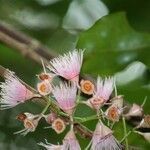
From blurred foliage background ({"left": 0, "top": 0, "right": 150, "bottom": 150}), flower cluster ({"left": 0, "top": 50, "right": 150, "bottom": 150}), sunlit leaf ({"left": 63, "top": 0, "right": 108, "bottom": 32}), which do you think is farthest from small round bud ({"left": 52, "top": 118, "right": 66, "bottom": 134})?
sunlit leaf ({"left": 63, "top": 0, "right": 108, "bottom": 32})

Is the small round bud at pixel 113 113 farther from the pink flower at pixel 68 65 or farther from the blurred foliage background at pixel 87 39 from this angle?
the blurred foliage background at pixel 87 39

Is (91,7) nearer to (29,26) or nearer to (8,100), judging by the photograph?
(29,26)

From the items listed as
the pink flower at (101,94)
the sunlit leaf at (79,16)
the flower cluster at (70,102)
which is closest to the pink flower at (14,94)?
the flower cluster at (70,102)

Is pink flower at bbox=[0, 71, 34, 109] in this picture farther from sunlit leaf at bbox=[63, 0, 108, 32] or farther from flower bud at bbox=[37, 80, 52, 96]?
sunlit leaf at bbox=[63, 0, 108, 32]

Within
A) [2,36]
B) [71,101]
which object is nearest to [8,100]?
[71,101]

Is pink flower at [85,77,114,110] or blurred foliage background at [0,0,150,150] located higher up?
blurred foliage background at [0,0,150,150]

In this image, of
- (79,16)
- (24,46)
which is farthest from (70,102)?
(79,16)

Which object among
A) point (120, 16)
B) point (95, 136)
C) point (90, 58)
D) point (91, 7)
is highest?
point (91, 7)
